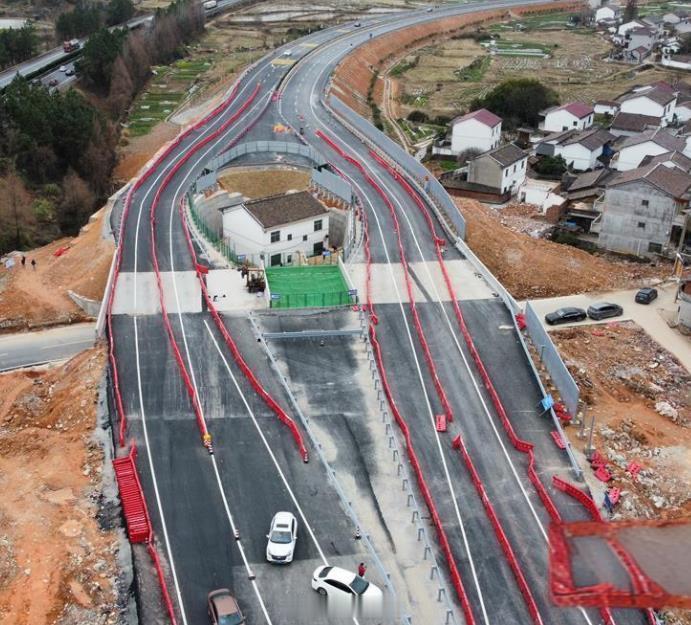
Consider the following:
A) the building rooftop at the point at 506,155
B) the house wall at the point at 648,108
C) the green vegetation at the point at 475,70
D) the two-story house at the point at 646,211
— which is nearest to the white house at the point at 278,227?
the two-story house at the point at 646,211

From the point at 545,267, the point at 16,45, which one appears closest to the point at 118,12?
the point at 16,45

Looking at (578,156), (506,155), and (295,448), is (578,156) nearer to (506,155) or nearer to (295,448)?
(506,155)

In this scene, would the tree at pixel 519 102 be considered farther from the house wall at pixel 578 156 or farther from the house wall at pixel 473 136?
the house wall at pixel 578 156

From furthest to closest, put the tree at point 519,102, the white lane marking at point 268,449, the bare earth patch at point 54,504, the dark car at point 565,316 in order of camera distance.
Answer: the tree at point 519,102 → the dark car at point 565,316 → the white lane marking at point 268,449 → the bare earth patch at point 54,504

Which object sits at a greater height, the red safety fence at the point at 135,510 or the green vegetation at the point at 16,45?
the green vegetation at the point at 16,45

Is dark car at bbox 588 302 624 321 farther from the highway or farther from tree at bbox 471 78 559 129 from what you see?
tree at bbox 471 78 559 129

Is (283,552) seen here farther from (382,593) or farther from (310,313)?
(310,313)
